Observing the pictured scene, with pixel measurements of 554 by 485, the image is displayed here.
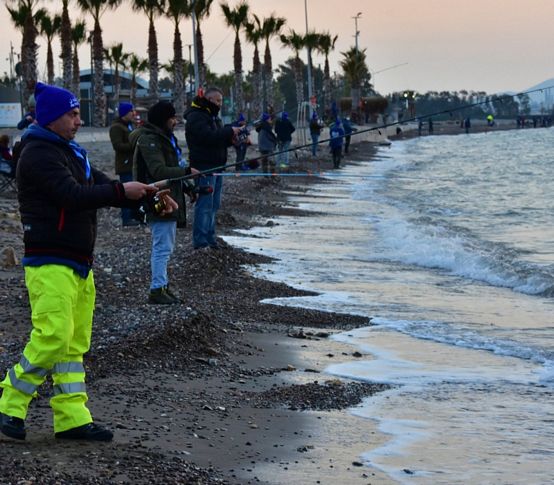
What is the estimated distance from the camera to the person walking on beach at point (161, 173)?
8.88 m

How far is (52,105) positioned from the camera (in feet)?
17.3

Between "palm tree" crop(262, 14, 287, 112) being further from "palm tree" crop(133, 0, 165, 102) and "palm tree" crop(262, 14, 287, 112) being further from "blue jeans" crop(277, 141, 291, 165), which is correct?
"blue jeans" crop(277, 141, 291, 165)

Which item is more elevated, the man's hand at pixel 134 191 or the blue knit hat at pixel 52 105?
the blue knit hat at pixel 52 105

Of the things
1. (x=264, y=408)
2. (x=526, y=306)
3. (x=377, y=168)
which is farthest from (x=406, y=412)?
(x=377, y=168)

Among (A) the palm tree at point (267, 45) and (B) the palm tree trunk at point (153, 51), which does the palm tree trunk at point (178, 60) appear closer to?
(B) the palm tree trunk at point (153, 51)

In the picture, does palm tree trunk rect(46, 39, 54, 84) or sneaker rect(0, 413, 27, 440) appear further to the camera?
palm tree trunk rect(46, 39, 54, 84)

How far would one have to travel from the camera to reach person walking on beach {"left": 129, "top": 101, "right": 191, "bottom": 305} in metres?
8.88

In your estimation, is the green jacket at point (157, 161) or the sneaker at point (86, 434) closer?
the sneaker at point (86, 434)

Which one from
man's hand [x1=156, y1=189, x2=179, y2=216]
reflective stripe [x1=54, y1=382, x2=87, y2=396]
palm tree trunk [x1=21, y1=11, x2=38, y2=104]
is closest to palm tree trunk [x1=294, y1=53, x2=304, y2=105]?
Result: palm tree trunk [x1=21, y1=11, x2=38, y2=104]

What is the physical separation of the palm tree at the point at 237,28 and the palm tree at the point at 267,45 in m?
5.43

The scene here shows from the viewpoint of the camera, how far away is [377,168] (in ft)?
161

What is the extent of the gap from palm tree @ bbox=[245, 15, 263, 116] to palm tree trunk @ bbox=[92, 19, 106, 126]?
15542 millimetres

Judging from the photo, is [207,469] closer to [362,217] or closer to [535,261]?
[535,261]

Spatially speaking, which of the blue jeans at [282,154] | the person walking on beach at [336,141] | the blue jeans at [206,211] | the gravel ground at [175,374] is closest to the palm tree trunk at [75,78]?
the person walking on beach at [336,141]
